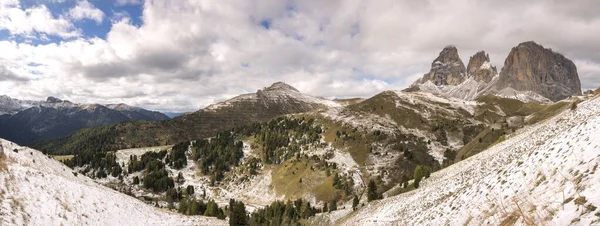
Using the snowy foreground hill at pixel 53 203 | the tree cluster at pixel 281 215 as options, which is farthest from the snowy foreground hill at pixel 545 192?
the tree cluster at pixel 281 215

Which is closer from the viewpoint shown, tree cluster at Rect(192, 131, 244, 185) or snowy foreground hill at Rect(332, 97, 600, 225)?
snowy foreground hill at Rect(332, 97, 600, 225)

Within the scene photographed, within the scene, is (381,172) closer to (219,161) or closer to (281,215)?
(281,215)

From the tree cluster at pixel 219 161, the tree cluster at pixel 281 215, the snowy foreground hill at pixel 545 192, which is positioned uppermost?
the snowy foreground hill at pixel 545 192

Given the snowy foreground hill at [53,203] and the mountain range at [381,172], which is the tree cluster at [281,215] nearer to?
the mountain range at [381,172]

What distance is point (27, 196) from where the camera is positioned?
29.9m

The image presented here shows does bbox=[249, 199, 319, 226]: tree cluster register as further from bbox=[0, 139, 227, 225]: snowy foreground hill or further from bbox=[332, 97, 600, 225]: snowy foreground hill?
bbox=[332, 97, 600, 225]: snowy foreground hill

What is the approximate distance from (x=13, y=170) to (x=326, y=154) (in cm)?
11561

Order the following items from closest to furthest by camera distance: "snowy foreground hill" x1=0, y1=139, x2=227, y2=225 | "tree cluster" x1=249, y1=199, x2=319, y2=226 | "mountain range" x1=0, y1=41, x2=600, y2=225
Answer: "mountain range" x1=0, y1=41, x2=600, y2=225
"snowy foreground hill" x1=0, y1=139, x2=227, y2=225
"tree cluster" x1=249, y1=199, x2=319, y2=226

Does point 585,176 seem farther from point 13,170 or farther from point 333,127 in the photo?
point 333,127

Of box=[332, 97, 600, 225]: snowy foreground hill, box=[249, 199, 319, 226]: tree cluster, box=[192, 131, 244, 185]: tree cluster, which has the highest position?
box=[332, 97, 600, 225]: snowy foreground hill

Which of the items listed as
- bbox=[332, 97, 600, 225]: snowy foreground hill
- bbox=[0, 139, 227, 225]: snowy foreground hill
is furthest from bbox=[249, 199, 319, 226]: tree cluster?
bbox=[332, 97, 600, 225]: snowy foreground hill

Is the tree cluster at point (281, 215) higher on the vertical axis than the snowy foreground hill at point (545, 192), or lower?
lower

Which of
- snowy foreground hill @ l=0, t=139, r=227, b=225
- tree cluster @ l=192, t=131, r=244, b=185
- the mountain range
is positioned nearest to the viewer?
the mountain range

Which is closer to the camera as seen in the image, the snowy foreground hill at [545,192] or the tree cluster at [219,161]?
the snowy foreground hill at [545,192]
